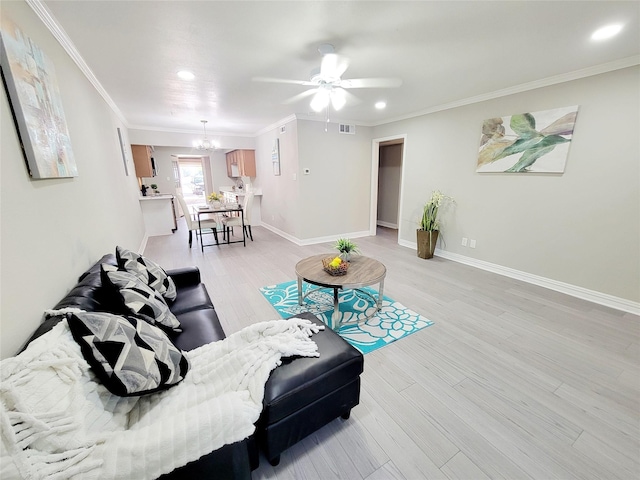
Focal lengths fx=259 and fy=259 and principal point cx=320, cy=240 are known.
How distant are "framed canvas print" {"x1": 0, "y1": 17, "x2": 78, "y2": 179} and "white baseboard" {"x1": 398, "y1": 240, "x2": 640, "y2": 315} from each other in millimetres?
4586

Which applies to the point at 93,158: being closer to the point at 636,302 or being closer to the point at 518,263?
the point at 518,263

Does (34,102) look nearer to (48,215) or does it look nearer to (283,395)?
(48,215)

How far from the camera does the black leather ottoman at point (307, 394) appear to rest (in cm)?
113

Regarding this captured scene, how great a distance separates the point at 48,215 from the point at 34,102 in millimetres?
586

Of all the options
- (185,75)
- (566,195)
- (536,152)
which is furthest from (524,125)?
(185,75)

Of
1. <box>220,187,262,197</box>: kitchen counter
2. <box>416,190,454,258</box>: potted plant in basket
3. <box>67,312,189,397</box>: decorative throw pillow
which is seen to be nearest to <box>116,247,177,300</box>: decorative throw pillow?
<box>67,312,189,397</box>: decorative throw pillow

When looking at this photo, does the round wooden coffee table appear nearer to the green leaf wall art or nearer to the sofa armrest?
the sofa armrest

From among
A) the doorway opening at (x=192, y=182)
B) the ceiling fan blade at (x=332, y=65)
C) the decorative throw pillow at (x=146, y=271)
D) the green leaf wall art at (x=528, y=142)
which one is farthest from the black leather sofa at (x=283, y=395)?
the doorway opening at (x=192, y=182)

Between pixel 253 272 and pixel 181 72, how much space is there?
2477 mm

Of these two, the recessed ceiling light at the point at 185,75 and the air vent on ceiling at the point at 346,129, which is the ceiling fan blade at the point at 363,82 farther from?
the air vent on ceiling at the point at 346,129

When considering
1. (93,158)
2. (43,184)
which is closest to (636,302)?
(43,184)

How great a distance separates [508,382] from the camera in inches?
69.4

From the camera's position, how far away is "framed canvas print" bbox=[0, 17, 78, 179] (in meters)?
1.19

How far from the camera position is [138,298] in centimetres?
142
